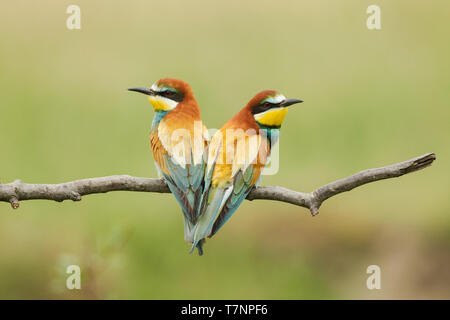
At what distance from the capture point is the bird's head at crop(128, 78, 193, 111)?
2018mm

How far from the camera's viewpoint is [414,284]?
2.77 metres

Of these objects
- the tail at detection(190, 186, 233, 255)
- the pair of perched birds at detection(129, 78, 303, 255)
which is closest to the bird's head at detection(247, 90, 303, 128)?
the pair of perched birds at detection(129, 78, 303, 255)

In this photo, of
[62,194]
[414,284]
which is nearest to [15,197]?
[62,194]

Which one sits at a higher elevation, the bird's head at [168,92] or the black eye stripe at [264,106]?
the bird's head at [168,92]

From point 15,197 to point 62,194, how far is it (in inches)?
6.2

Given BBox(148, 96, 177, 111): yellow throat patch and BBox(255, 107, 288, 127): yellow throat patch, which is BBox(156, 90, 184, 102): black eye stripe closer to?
BBox(148, 96, 177, 111): yellow throat patch

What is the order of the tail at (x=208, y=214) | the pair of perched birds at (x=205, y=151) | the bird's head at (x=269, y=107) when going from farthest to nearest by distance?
the bird's head at (x=269, y=107) < the pair of perched birds at (x=205, y=151) < the tail at (x=208, y=214)

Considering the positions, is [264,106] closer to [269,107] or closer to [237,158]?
[269,107]

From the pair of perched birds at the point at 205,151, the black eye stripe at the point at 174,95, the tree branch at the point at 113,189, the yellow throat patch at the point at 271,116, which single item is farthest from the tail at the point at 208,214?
the black eye stripe at the point at 174,95

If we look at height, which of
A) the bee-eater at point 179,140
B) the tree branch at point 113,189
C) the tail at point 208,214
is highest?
the bee-eater at point 179,140

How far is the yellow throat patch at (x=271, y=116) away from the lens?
→ 198 cm

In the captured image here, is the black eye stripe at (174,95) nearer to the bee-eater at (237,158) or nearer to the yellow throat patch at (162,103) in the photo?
the yellow throat patch at (162,103)

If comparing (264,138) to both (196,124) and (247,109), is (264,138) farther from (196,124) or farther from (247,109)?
(196,124)

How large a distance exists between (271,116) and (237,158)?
22cm
